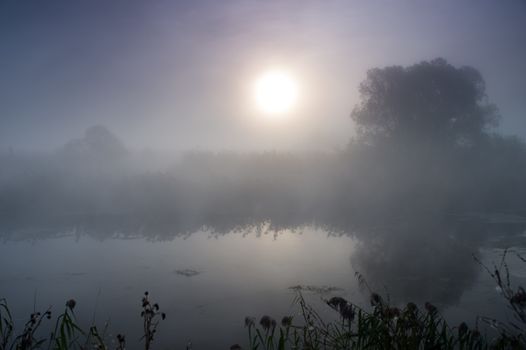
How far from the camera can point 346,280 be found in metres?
10.9

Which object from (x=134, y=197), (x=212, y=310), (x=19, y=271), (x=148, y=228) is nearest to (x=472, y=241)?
(x=212, y=310)

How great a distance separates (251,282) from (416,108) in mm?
30485

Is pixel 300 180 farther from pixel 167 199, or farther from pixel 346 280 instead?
pixel 346 280

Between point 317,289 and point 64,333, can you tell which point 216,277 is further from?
point 64,333

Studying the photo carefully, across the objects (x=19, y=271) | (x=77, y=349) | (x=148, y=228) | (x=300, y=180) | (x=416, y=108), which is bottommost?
(x=77, y=349)

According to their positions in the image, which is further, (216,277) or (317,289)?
(216,277)

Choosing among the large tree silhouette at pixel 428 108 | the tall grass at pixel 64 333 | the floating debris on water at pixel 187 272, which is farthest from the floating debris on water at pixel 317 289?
the large tree silhouette at pixel 428 108

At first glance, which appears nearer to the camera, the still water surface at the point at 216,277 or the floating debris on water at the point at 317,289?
the still water surface at the point at 216,277

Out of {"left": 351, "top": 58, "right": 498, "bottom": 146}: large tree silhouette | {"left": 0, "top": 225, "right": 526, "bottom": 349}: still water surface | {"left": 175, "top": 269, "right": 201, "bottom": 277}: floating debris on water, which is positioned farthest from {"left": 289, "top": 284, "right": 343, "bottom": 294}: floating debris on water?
{"left": 351, "top": 58, "right": 498, "bottom": 146}: large tree silhouette

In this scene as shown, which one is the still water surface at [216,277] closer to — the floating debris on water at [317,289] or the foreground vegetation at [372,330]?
the floating debris on water at [317,289]

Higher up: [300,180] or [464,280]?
[300,180]

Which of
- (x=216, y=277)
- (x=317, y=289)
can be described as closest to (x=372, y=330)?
(x=317, y=289)

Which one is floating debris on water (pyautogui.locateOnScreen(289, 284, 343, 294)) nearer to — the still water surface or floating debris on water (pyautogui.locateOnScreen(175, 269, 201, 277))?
the still water surface

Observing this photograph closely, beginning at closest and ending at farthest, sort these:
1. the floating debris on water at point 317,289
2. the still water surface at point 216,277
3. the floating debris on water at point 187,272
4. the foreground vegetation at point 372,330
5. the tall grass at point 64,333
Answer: the tall grass at point 64,333, the foreground vegetation at point 372,330, the still water surface at point 216,277, the floating debris on water at point 317,289, the floating debris on water at point 187,272
